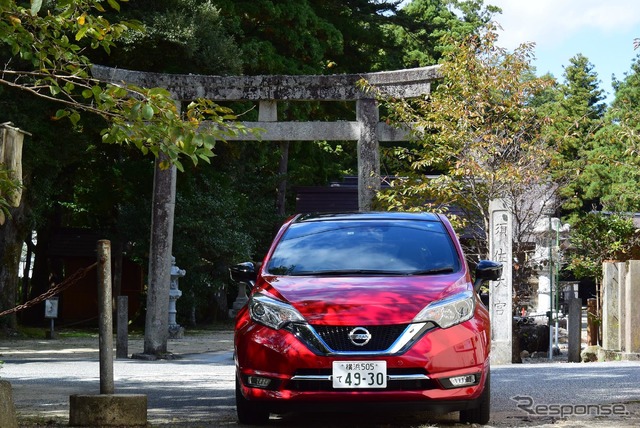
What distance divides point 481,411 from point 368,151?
1007 centimetres

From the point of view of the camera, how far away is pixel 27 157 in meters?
22.5

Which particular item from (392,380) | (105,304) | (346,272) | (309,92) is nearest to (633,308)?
(309,92)

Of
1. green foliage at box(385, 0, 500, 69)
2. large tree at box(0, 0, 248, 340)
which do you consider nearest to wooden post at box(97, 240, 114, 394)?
large tree at box(0, 0, 248, 340)

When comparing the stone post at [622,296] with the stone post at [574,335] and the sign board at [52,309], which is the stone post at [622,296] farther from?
the sign board at [52,309]

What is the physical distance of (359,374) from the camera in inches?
271

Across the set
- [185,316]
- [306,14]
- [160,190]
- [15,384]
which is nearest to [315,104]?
[306,14]

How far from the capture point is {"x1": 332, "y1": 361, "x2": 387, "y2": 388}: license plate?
6871 millimetres

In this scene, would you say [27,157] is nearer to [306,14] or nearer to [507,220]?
[306,14]

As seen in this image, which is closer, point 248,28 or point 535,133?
point 535,133

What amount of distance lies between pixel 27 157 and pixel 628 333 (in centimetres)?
1333

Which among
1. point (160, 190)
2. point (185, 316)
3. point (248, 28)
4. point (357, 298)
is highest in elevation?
point (248, 28)

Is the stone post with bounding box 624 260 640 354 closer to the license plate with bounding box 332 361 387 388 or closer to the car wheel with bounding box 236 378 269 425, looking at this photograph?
the car wheel with bounding box 236 378 269 425

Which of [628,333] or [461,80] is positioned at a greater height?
[461,80]

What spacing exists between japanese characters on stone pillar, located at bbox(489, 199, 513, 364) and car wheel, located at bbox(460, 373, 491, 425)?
753 centimetres
